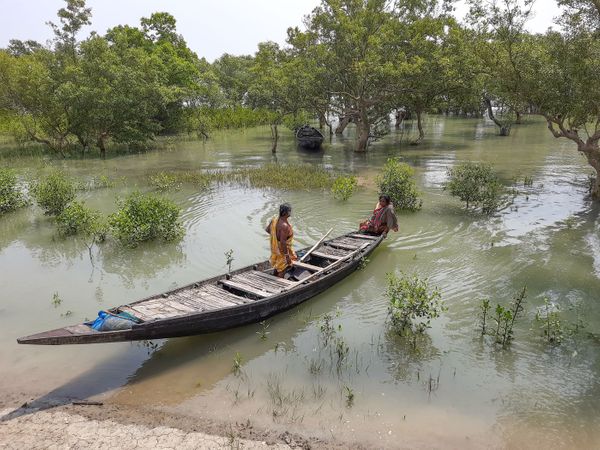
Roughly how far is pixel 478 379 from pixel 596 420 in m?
1.42

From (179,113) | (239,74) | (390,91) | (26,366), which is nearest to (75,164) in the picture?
(179,113)

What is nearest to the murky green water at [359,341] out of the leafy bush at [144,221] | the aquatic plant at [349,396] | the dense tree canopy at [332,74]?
the aquatic plant at [349,396]

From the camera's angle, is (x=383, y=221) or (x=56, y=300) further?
(x=383, y=221)

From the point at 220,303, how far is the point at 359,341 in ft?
7.91

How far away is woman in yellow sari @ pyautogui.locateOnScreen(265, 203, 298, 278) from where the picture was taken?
27.0ft

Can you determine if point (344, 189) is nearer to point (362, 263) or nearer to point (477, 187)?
point (477, 187)

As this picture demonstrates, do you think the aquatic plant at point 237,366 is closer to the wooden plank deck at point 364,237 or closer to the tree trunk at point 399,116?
the wooden plank deck at point 364,237

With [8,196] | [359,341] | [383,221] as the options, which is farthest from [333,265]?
[8,196]

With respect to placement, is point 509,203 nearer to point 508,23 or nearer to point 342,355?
point 508,23

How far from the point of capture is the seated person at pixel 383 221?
34.8ft

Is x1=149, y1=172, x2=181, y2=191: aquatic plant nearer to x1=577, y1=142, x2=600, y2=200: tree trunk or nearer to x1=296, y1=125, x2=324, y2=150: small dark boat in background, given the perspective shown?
x1=296, y1=125, x2=324, y2=150: small dark boat in background

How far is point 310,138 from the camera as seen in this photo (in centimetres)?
2828

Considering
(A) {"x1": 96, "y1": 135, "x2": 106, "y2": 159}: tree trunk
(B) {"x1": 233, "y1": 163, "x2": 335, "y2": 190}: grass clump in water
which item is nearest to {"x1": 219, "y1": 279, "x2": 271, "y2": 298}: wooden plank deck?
(B) {"x1": 233, "y1": 163, "x2": 335, "y2": 190}: grass clump in water

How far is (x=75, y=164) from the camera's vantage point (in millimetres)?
24391
